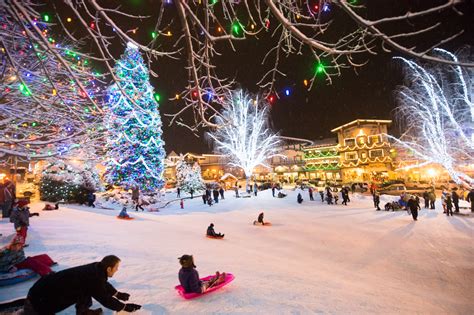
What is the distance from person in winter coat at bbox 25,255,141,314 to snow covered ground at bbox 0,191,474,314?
822 mm

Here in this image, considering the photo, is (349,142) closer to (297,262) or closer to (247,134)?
(247,134)

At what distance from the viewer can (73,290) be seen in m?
3.30

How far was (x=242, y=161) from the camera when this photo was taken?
3177 cm

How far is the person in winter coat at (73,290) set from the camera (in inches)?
126

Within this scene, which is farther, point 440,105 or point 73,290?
point 440,105

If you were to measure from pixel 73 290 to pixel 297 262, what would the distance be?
657 cm

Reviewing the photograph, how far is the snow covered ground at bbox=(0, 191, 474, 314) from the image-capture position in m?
4.74

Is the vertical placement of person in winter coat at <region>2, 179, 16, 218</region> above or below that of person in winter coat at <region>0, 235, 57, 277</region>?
above

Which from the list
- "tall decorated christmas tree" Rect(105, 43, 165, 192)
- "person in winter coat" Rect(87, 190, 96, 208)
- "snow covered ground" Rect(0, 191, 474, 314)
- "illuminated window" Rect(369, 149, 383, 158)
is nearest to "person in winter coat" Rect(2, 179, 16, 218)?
"snow covered ground" Rect(0, 191, 474, 314)

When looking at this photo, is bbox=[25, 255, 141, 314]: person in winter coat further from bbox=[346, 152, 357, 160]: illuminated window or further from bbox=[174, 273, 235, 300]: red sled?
bbox=[346, 152, 357, 160]: illuminated window

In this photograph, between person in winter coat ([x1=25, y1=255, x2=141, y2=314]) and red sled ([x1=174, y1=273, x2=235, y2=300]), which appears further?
red sled ([x1=174, y1=273, x2=235, y2=300])

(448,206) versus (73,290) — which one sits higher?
(73,290)

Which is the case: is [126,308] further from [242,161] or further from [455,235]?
[242,161]

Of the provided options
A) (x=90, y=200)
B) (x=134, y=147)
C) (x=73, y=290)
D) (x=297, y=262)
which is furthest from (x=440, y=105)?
(x=90, y=200)
